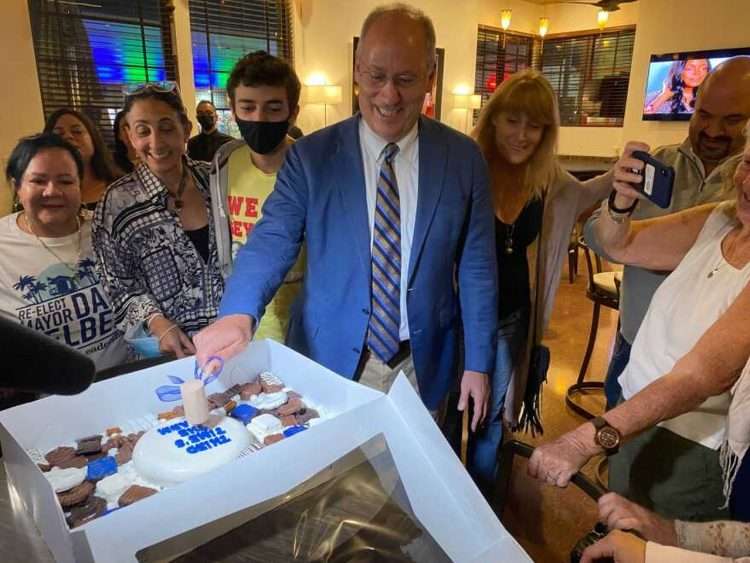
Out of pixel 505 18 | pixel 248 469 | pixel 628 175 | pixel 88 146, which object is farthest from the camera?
pixel 505 18

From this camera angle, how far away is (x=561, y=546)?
1.89 m

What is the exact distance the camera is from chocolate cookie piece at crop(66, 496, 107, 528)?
2.30 feet

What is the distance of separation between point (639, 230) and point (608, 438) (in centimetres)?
68

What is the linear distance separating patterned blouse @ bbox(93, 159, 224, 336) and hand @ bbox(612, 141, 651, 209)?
3.70 ft

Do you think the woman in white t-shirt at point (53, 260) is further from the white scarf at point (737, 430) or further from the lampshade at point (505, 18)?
the lampshade at point (505, 18)

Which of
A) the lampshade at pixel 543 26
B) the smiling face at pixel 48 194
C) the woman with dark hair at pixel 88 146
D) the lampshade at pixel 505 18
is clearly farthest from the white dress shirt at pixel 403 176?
the lampshade at pixel 543 26

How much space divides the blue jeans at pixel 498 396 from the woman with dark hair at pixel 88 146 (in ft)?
5.81

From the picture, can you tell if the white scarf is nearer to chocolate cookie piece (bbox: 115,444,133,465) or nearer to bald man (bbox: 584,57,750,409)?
bald man (bbox: 584,57,750,409)

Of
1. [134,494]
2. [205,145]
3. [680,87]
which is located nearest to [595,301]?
[134,494]

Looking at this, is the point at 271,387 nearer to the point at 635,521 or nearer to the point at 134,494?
the point at 134,494

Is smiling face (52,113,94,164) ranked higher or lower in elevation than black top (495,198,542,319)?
higher

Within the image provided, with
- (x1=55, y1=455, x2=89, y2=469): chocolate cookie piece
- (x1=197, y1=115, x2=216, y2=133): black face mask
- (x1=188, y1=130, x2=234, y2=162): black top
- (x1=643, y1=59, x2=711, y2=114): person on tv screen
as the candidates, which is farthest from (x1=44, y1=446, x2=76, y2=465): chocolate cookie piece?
(x1=643, y1=59, x2=711, y2=114): person on tv screen

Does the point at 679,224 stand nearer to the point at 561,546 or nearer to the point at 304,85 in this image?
the point at 561,546

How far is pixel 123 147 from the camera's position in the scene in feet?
7.14
